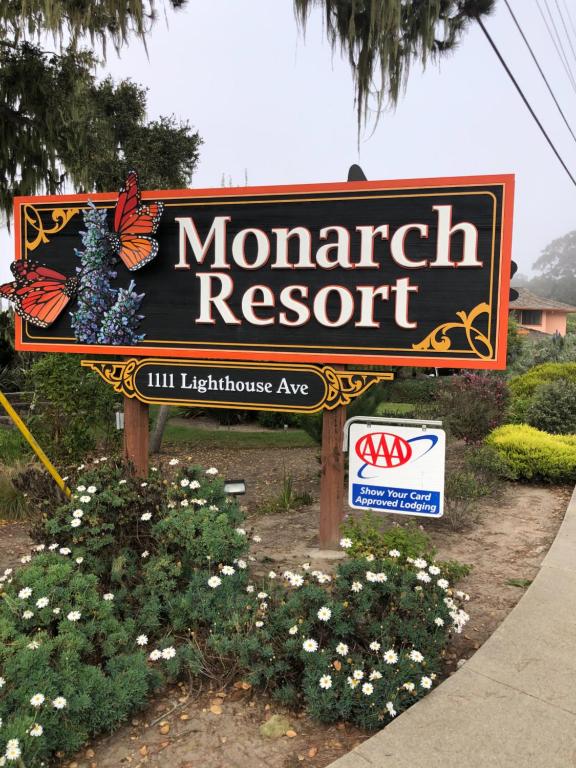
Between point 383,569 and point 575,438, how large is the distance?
6264 mm

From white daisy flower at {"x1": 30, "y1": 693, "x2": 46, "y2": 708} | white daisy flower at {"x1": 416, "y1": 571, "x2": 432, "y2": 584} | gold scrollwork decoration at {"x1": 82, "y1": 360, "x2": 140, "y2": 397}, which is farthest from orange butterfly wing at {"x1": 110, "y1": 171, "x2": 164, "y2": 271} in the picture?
white daisy flower at {"x1": 30, "y1": 693, "x2": 46, "y2": 708}

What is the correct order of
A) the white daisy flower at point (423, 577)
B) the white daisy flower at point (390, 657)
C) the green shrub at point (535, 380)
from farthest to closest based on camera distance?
the green shrub at point (535, 380), the white daisy flower at point (423, 577), the white daisy flower at point (390, 657)

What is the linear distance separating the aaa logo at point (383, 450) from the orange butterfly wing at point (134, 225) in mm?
2494

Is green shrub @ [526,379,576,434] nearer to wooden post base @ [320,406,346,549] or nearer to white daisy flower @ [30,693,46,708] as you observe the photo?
wooden post base @ [320,406,346,549]

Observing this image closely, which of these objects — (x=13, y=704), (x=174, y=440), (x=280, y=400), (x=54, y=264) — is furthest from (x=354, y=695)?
(x=174, y=440)

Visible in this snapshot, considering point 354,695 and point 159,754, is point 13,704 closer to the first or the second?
point 159,754

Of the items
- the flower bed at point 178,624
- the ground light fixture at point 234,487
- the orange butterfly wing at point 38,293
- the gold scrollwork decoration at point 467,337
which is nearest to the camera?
the flower bed at point 178,624

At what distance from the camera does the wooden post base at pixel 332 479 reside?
5379 mm

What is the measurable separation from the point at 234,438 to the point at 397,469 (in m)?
8.12

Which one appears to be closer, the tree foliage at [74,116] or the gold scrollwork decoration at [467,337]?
the gold scrollwork decoration at [467,337]

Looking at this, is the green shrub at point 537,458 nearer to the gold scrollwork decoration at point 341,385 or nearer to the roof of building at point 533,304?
the gold scrollwork decoration at point 341,385

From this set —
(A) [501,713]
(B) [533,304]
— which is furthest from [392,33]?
(B) [533,304]

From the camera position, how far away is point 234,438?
12.9m

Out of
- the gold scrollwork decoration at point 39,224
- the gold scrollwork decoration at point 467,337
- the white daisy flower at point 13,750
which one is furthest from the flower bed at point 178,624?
the gold scrollwork decoration at point 39,224
